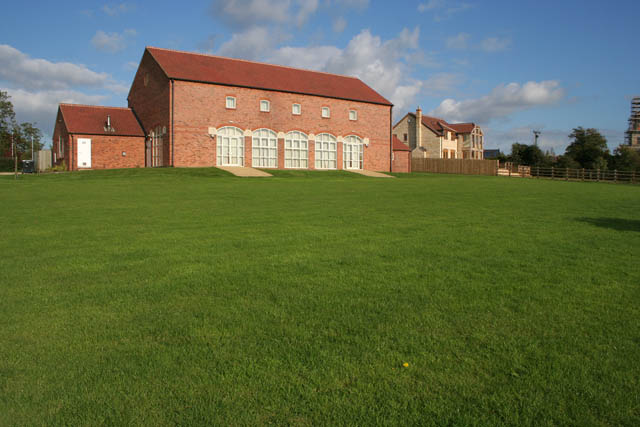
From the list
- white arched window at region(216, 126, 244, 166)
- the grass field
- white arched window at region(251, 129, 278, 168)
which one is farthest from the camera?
white arched window at region(251, 129, 278, 168)

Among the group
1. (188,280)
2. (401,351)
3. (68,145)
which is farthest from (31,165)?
(401,351)

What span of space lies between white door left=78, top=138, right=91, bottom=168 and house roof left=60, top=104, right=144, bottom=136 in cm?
67

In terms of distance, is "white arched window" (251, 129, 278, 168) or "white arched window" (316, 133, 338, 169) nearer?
"white arched window" (251, 129, 278, 168)

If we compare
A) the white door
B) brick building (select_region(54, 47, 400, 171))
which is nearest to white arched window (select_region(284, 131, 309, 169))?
brick building (select_region(54, 47, 400, 171))

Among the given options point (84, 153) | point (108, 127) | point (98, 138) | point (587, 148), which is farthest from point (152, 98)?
point (587, 148)

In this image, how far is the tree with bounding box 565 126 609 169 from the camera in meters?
61.1

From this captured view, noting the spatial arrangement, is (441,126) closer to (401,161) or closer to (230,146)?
(401,161)

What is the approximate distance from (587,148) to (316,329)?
6914 centimetres

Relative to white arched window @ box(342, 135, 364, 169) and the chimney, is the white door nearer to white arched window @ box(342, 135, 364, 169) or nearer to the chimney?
white arched window @ box(342, 135, 364, 169)

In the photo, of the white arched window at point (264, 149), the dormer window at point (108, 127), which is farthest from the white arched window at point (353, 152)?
the dormer window at point (108, 127)

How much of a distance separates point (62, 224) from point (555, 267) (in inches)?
323

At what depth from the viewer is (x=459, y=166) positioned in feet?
170

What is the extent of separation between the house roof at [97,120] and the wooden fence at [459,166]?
31424 mm

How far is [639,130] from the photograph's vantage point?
466 feet
